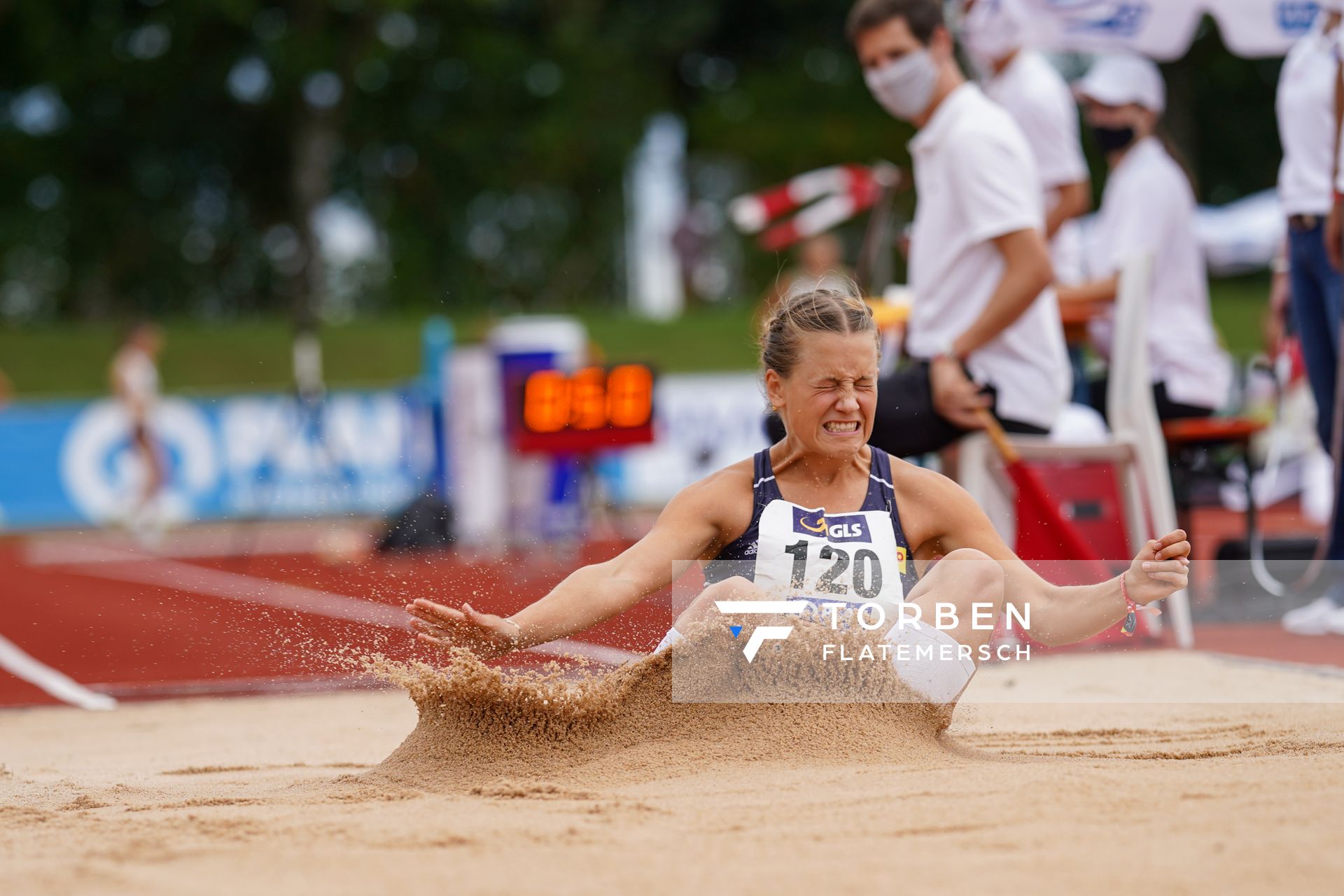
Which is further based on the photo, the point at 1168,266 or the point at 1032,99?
the point at 1032,99

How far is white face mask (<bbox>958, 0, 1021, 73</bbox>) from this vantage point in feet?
24.6

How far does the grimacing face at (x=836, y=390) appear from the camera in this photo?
3.71 meters

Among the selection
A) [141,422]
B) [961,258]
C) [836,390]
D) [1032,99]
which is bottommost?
[141,422]

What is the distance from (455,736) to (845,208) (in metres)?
6.79

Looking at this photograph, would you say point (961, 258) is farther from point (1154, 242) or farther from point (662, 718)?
point (662, 718)

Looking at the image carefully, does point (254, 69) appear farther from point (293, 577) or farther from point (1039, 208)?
point (1039, 208)

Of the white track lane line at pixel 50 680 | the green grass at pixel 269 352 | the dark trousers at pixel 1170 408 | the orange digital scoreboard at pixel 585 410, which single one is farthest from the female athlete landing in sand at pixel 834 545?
the green grass at pixel 269 352

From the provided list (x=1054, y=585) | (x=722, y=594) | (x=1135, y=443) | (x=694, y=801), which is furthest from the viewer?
(x=1135, y=443)

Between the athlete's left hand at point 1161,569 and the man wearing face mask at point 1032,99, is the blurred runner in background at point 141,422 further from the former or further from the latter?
the athlete's left hand at point 1161,569

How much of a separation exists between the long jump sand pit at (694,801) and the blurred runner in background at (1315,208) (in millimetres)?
2462

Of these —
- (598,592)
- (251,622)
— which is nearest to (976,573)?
(598,592)

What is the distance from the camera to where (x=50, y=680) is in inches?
260

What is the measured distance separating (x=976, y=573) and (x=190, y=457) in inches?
610

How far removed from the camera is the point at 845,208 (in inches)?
396
